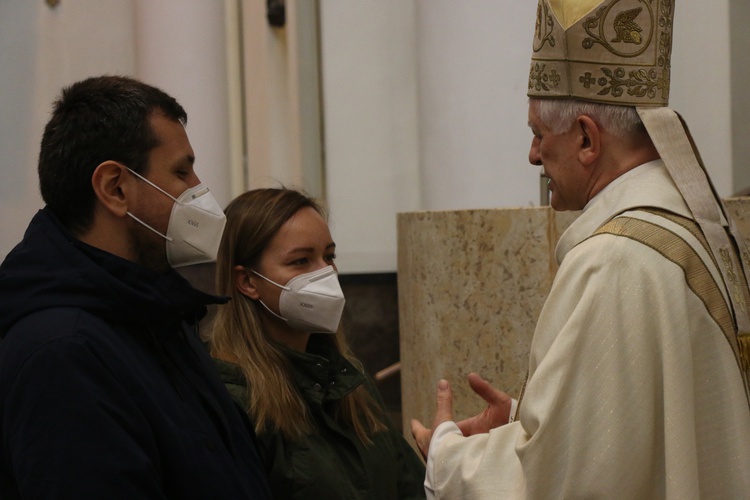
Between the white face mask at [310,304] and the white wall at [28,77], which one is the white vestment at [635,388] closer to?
the white face mask at [310,304]

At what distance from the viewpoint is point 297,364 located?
3037mm

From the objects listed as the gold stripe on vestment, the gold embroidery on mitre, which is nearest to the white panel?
the gold embroidery on mitre

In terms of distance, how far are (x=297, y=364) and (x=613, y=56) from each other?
1.24m

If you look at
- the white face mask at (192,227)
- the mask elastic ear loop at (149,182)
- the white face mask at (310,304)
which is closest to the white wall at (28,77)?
the white face mask at (310,304)

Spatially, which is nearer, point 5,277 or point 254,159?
point 5,277

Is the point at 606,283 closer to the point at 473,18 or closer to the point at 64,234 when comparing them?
the point at 64,234

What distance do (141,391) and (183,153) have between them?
0.60 meters

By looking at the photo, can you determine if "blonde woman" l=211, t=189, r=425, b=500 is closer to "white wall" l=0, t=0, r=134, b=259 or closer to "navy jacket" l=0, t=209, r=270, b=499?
"navy jacket" l=0, t=209, r=270, b=499

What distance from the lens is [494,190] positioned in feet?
17.6

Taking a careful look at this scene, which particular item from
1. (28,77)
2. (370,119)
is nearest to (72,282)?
(28,77)

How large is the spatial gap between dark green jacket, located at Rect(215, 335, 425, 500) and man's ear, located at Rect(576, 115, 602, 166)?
95 centimetres

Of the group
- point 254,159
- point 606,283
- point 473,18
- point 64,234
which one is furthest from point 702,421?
point 254,159

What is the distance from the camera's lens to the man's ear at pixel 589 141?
2514 millimetres

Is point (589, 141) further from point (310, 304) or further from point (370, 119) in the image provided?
point (370, 119)
